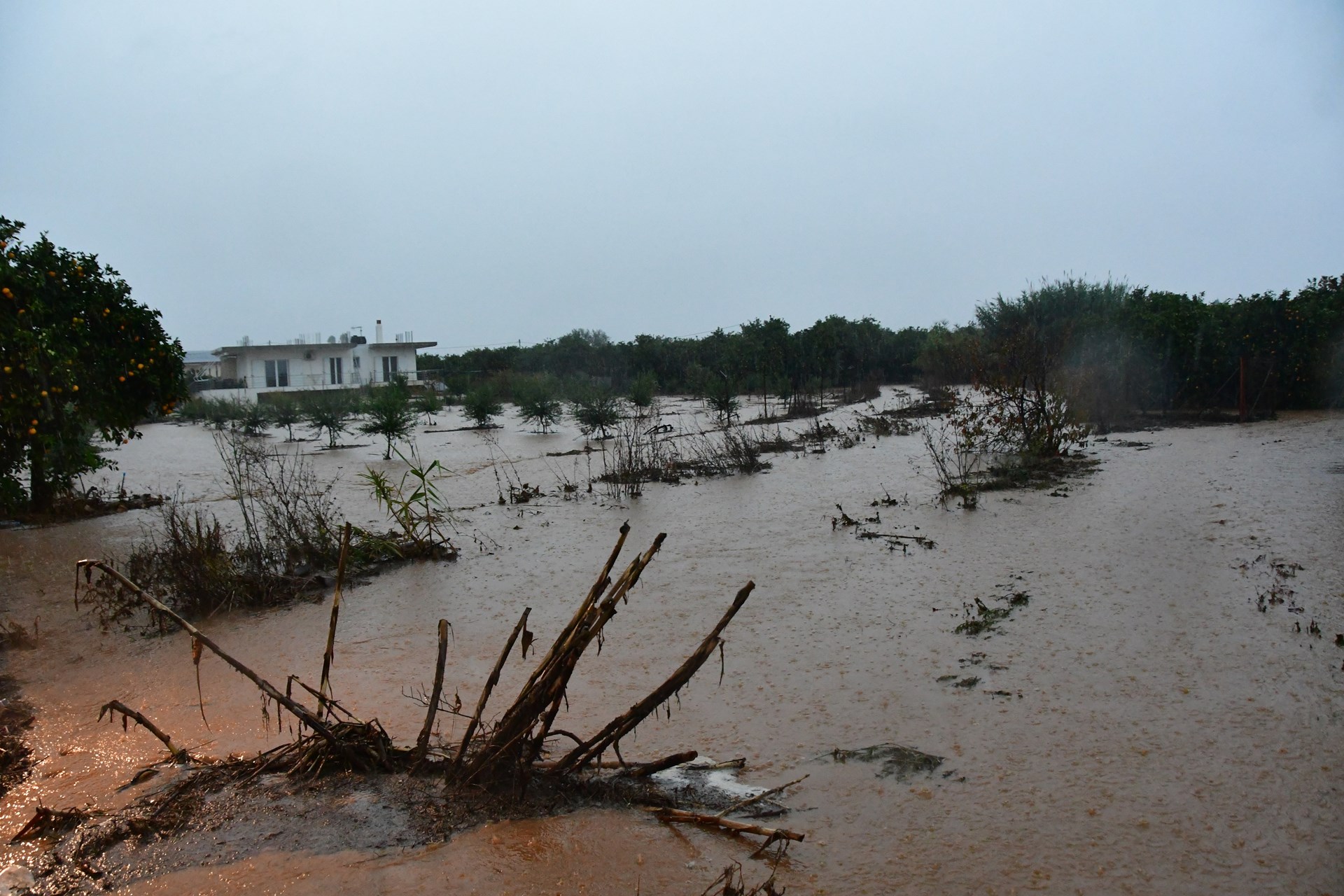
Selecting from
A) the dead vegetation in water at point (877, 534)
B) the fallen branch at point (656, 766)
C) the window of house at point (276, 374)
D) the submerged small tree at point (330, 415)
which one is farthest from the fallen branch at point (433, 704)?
the window of house at point (276, 374)

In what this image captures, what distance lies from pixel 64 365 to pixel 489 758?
9708 millimetres

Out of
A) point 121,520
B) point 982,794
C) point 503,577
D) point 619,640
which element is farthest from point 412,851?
point 121,520

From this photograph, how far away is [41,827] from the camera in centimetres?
333

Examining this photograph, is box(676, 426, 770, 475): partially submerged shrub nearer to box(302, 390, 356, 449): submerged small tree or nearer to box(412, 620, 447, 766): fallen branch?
box(302, 390, 356, 449): submerged small tree

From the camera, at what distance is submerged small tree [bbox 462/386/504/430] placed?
24.3 metres

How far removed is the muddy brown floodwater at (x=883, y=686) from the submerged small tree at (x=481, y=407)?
13.9m

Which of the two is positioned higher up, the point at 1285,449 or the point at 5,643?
the point at 1285,449

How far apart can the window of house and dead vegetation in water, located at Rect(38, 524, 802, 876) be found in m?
42.3

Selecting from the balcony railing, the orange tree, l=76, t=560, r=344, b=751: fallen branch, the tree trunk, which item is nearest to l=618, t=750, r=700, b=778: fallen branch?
l=76, t=560, r=344, b=751: fallen branch

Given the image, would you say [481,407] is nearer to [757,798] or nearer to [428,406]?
[428,406]

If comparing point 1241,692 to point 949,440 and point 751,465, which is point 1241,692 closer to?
point 751,465

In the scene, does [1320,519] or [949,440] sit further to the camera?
[949,440]

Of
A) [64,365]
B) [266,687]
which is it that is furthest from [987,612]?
[64,365]

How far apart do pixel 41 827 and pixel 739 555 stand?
601 centimetres
